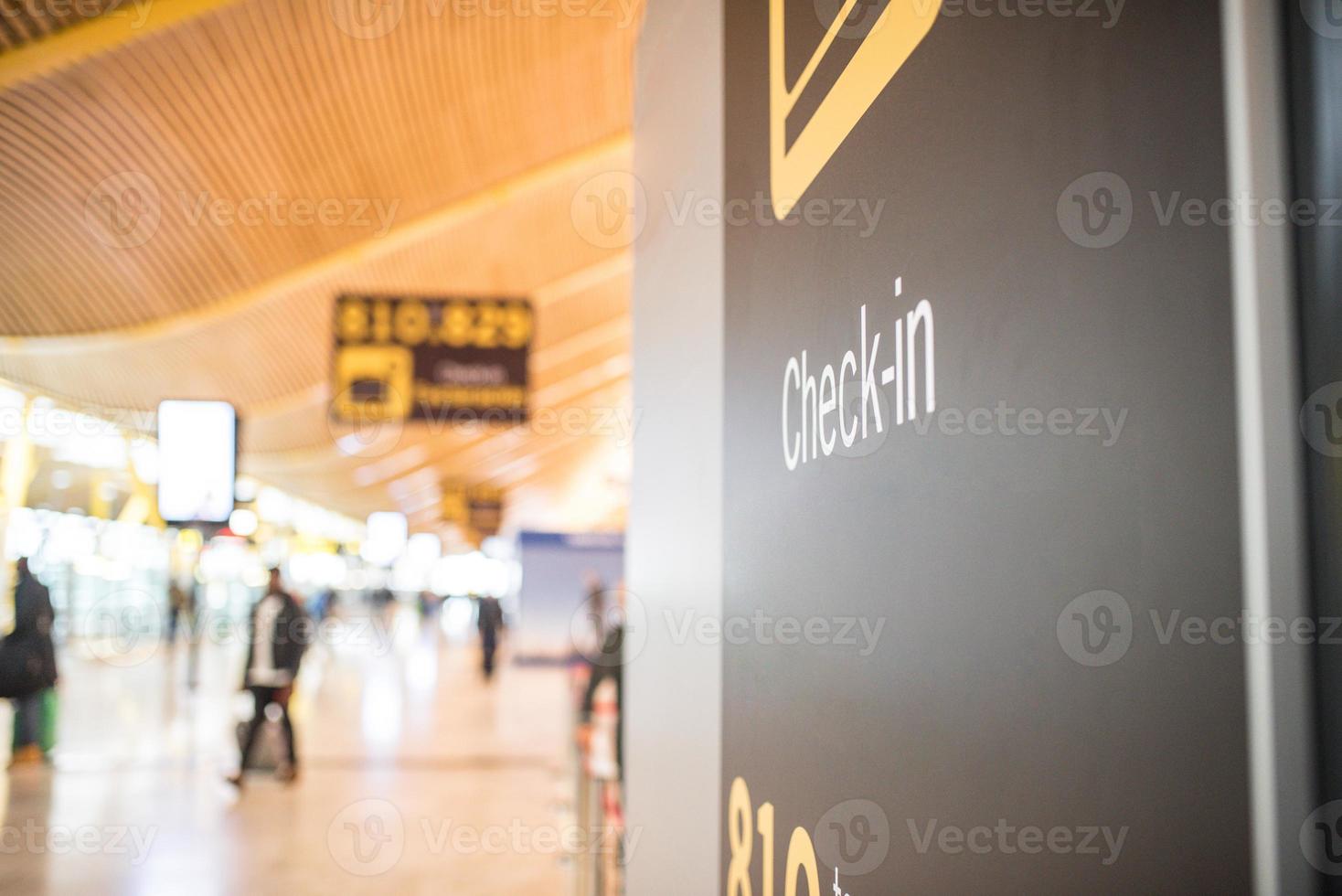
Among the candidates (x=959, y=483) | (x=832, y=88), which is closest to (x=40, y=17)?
(x=832, y=88)

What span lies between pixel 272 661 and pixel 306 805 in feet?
4.35

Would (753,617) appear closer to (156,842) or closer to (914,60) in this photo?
(914,60)

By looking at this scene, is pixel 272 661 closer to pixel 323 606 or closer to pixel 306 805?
pixel 306 805

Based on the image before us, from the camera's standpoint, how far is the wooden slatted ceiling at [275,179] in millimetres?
11094

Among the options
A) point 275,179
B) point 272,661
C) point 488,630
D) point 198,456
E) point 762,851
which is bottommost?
point 488,630

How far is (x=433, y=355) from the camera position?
11328 mm

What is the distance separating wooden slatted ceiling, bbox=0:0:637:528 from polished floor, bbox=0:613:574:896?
204 inches

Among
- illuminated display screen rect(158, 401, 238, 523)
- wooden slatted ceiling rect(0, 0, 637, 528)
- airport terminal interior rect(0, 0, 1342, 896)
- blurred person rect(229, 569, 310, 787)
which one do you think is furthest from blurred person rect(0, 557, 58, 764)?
wooden slatted ceiling rect(0, 0, 637, 528)

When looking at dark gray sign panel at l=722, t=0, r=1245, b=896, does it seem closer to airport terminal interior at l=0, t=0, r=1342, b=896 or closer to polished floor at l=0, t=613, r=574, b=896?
airport terminal interior at l=0, t=0, r=1342, b=896

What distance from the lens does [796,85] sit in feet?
5.43

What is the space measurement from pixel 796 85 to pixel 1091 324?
1.00 meters

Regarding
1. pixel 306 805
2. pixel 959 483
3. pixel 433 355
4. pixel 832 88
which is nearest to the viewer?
pixel 959 483

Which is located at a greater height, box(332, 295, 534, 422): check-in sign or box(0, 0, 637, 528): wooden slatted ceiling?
box(0, 0, 637, 528): wooden slatted ceiling

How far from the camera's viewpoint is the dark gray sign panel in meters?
0.69
